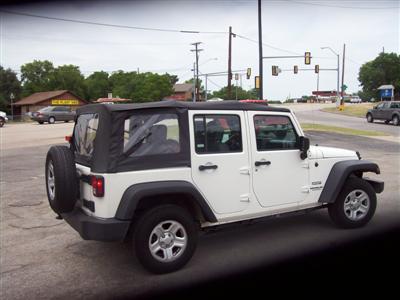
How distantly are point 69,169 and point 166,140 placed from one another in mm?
1102

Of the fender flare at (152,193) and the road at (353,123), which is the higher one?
the fender flare at (152,193)

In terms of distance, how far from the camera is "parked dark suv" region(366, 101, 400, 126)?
3048 cm

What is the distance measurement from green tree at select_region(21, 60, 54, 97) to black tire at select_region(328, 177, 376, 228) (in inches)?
3390

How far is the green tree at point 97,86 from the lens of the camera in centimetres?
8320

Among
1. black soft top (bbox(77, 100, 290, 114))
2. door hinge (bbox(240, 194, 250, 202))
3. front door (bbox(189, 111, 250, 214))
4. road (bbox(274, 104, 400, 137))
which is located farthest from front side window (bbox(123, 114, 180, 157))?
road (bbox(274, 104, 400, 137))

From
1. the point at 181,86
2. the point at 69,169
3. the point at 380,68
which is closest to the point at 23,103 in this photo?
the point at 181,86

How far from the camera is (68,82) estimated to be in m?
84.3

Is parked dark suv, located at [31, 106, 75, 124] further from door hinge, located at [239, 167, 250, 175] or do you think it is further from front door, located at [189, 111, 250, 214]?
door hinge, located at [239, 167, 250, 175]

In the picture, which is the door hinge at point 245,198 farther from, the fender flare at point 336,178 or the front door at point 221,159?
the fender flare at point 336,178

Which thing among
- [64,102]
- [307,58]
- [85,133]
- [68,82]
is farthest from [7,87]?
[85,133]

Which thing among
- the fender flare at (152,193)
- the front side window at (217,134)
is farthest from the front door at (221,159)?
the fender flare at (152,193)

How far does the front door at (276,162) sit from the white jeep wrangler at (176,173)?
0.04 feet

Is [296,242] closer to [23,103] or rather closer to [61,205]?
[61,205]

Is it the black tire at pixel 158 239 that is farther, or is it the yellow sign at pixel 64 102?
the yellow sign at pixel 64 102
